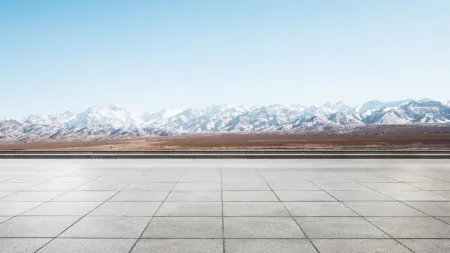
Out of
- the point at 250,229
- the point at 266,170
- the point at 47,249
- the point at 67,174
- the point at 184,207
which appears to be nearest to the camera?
the point at 47,249

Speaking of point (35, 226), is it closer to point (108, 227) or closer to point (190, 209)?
point (108, 227)

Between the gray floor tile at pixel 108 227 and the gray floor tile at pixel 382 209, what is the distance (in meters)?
4.74

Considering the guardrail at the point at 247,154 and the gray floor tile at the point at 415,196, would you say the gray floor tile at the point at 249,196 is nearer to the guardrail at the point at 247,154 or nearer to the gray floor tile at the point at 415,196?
the gray floor tile at the point at 415,196

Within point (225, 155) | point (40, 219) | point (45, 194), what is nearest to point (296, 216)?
point (40, 219)

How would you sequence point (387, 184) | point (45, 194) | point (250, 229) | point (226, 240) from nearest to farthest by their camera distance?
point (226, 240) → point (250, 229) → point (45, 194) → point (387, 184)

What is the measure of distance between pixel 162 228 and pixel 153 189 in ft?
12.6

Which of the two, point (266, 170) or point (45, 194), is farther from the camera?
point (266, 170)

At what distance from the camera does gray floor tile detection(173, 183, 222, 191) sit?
973 centimetres

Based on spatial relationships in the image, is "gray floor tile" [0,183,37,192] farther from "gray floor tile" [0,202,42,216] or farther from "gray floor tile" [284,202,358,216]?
"gray floor tile" [284,202,358,216]

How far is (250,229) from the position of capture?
237 inches

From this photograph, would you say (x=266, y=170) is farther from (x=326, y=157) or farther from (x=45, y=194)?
(x=45, y=194)

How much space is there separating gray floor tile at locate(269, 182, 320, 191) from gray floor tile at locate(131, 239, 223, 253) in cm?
470

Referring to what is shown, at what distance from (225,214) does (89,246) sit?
282 cm

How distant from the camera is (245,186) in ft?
33.4
